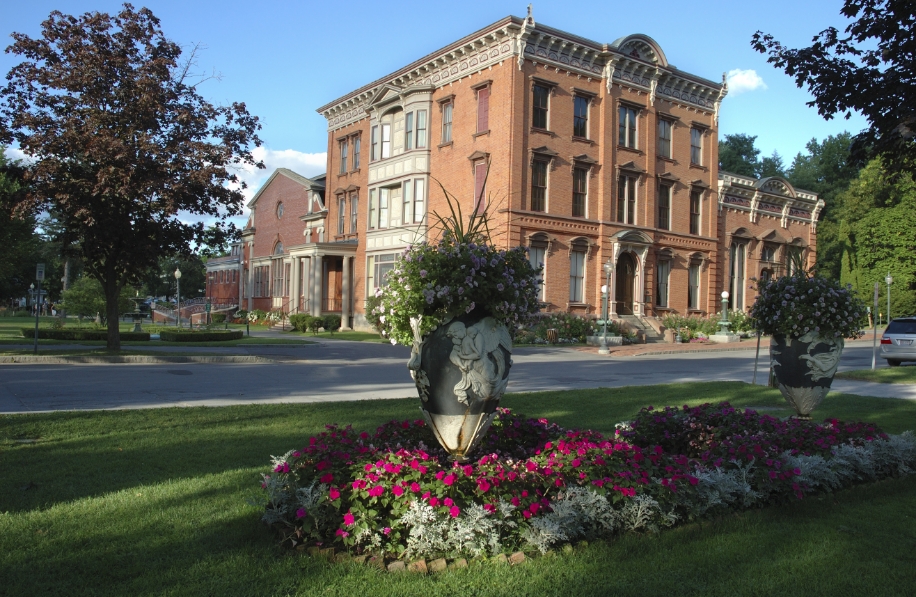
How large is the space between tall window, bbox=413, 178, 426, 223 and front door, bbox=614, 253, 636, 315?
9704 millimetres

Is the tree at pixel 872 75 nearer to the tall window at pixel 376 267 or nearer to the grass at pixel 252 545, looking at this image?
the grass at pixel 252 545

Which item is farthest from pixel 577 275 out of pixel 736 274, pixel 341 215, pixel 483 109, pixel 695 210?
pixel 341 215

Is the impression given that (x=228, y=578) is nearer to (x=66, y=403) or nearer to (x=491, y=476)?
(x=491, y=476)

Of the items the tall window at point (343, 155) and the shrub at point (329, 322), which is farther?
the tall window at point (343, 155)

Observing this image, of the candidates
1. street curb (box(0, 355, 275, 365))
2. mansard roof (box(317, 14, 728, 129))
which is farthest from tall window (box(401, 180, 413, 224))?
street curb (box(0, 355, 275, 365))

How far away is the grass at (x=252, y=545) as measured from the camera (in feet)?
13.9

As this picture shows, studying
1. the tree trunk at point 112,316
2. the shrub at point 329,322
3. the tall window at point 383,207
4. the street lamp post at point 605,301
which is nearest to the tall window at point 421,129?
the tall window at point 383,207

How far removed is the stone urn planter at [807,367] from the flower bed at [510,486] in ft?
8.80

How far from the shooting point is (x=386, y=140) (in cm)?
3788

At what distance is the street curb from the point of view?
740 inches

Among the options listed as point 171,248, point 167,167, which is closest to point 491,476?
point 167,167

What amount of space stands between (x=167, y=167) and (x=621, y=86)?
21.8 metres

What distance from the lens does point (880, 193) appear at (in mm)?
52500

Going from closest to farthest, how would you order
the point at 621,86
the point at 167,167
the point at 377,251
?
the point at 167,167 → the point at 621,86 → the point at 377,251
